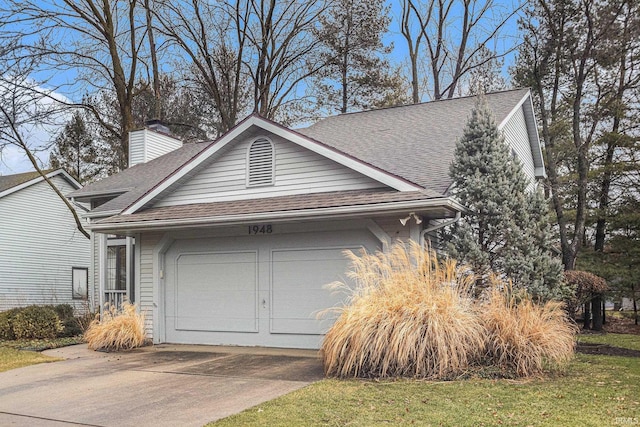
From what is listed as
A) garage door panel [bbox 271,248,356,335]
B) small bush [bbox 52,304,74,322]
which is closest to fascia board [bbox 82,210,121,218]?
small bush [bbox 52,304,74,322]

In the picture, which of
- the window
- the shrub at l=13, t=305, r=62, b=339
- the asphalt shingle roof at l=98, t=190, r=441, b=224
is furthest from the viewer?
the window

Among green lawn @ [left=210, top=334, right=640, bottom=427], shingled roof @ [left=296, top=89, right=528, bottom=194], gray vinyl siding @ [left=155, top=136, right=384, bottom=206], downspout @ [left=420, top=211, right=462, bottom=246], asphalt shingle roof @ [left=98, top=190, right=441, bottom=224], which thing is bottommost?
green lawn @ [left=210, top=334, right=640, bottom=427]

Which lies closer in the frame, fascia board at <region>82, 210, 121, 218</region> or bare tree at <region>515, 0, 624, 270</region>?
fascia board at <region>82, 210, 121, 218</region>

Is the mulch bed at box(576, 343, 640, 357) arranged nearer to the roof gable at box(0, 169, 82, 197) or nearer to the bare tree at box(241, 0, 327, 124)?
the bare tree at box(241, 0, 327, 124)

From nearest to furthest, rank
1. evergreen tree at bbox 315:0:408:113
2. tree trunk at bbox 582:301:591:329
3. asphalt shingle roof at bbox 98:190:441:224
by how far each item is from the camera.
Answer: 1. asphalt shingle roof at bbox 98:190:441:224
2. tree trunk at bbox 582:301:591:329
3. evergreen tree at bbox 315:0:408:113

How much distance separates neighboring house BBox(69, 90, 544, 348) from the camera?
9.96 meters

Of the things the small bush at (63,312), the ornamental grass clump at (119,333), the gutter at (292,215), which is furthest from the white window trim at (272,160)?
the small bush at (63,312)

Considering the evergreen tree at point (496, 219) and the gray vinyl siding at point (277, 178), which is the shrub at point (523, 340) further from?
the gray vinyl siding at point (277, 178)

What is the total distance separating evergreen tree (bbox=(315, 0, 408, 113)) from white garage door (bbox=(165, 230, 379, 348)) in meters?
15.5

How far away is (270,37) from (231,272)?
15797 millimetres

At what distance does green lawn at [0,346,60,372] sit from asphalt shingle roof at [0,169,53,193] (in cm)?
1223

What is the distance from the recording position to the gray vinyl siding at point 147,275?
12.3 metres

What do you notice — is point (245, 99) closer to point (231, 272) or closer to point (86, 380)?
point (231, 272)

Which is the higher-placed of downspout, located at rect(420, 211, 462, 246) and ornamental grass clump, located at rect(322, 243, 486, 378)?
downspout, located at rect(420, 211, 462, 246)
